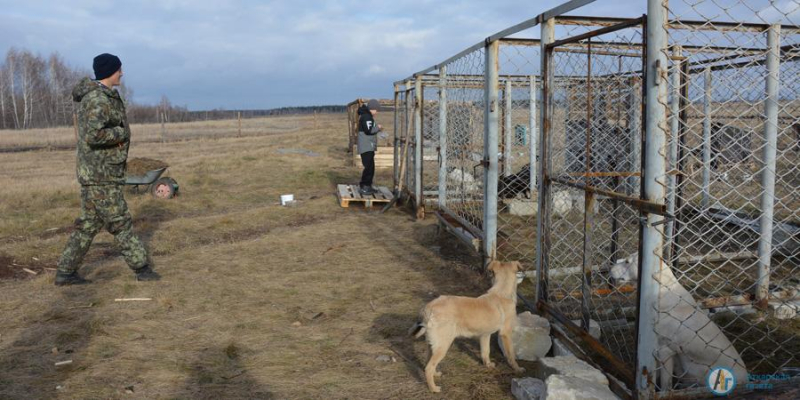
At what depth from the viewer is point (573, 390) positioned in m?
3.26

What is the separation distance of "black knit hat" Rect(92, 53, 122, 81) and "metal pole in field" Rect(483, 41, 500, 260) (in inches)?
146

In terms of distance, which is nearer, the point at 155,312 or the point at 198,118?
the point at 155,312

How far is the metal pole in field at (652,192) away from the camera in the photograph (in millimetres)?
2949

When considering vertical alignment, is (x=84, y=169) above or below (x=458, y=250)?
above

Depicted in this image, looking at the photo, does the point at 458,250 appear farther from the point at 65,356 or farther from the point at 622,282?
the point at 65,356

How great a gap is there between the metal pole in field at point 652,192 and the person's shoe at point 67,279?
567cm

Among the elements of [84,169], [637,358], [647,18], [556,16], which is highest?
[556,16]

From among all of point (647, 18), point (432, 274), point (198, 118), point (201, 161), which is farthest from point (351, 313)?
point (198, 118)

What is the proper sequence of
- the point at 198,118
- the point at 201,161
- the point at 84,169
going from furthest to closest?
the point at 198,118, the point at 201,161, the point at 84,169

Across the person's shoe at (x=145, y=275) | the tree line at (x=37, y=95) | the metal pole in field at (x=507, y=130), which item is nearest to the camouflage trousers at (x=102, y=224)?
the person's shoe at (x=145, y=275)

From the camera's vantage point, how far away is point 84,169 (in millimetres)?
5945

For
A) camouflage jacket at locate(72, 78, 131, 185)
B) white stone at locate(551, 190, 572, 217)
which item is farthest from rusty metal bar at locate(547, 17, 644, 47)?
white stone at locate(551, 190, 572, 217)

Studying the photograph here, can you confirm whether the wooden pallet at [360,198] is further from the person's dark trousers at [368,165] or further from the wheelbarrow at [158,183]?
the wheelbarrow at [158,183]

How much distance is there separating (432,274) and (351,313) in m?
1.51
